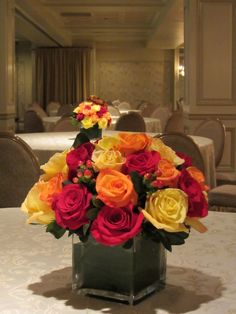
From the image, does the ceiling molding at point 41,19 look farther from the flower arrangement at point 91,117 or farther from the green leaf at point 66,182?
the green leaf at point 66,182

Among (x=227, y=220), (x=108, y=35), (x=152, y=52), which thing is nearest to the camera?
(x=227, y=220)

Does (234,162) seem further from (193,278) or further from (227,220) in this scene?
(193,278)

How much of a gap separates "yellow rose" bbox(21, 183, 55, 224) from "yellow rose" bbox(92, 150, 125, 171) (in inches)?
4.5

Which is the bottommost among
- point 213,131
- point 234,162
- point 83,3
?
point 234,162

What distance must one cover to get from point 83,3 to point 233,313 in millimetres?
9386

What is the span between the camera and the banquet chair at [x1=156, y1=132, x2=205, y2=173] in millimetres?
2824

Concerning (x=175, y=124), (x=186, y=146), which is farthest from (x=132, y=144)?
(x=175, y=124)

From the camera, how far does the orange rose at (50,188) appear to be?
3.19ft

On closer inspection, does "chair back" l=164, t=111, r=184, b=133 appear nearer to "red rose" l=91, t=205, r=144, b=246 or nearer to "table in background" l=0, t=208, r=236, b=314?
"table in background" l=0, t=208, r=236, b=314

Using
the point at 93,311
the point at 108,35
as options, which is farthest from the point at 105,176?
the point at 108,35

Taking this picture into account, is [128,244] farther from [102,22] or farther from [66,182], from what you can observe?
[102,22]

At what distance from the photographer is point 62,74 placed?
54.8ft

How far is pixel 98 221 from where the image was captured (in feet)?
3.00

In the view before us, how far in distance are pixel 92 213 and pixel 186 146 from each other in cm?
194
